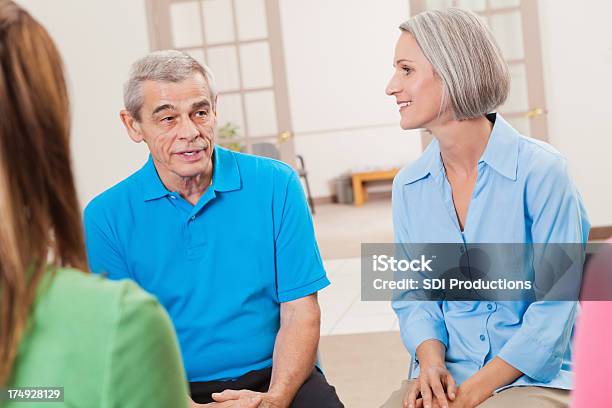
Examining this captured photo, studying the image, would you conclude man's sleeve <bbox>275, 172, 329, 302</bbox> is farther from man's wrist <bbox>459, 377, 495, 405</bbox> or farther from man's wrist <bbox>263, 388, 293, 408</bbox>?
man's wrist <bbox>459, 377, 495, 405</bbox>

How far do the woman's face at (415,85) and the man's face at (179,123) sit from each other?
0.46 m

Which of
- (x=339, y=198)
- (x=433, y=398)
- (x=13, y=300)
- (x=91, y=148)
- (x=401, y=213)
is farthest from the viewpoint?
(x=339, y=198)

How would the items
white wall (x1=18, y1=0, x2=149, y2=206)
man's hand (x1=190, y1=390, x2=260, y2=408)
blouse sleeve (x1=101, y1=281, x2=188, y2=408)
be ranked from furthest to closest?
white wall (x1=18, y1=0, x2=149, y2=206)
man's hand (x1=190, y1=390, x2=260, y2=408)
blouse sleeve (x1=101, y1=281, x2=188, y2=408)

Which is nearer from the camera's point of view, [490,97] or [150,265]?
[490,97]

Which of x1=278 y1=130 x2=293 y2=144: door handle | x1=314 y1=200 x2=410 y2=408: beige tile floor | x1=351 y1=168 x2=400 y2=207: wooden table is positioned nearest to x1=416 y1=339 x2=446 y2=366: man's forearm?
x1=314 y1=200 x2=410 y2=408: beige tile floor

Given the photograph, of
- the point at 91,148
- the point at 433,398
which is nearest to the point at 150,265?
the point at 433,398

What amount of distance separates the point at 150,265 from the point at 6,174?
1.24 metres

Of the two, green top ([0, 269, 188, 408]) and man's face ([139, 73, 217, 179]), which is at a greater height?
man's face ([139, 73, 217, 179])

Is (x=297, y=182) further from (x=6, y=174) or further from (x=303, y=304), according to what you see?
(x=6, y=174)

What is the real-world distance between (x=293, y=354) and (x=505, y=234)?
21.6 inches

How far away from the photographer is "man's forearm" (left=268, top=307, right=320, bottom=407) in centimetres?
187

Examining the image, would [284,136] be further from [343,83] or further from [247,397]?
[247,397]

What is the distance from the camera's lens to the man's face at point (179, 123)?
195cm

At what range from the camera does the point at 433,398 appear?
1.71 m
